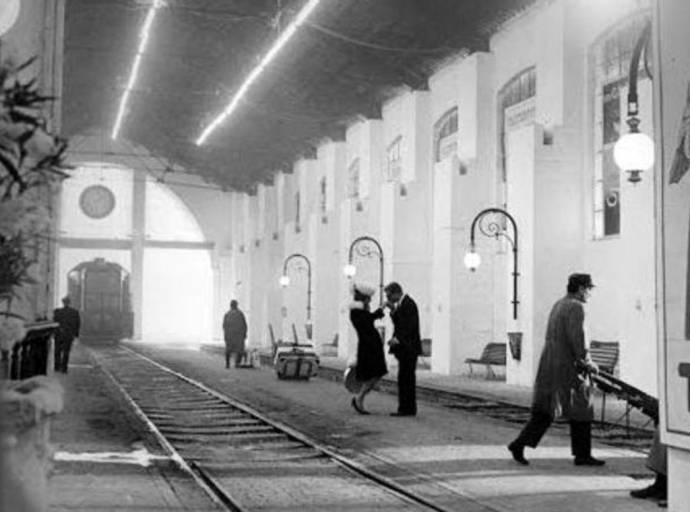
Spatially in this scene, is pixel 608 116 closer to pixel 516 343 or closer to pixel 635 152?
pixel 516 343

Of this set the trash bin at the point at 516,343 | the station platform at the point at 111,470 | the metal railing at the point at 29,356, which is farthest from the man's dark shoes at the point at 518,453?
the trash bin at the point at 516,343

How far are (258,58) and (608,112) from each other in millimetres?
11597

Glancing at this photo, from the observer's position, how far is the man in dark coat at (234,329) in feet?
87.2

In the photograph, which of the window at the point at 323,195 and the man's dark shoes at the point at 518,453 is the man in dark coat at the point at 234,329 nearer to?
the window at the point at 323,195

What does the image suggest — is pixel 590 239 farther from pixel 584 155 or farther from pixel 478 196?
pixel 478 196

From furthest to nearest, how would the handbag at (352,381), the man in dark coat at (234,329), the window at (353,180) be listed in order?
the window at (353,180), the man in dark coat at (234,329), the handbag at (352,381)

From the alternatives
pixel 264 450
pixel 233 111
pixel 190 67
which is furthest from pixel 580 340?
pixel 233 111

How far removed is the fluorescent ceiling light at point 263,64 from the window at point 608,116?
6.34 meters

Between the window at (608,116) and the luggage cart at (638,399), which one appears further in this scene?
the window at (608,116)

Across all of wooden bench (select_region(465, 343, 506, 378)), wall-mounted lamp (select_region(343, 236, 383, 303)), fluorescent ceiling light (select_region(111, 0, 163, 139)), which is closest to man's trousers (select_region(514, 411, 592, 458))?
wooden bench (select_region(465, 343, 506, 378))

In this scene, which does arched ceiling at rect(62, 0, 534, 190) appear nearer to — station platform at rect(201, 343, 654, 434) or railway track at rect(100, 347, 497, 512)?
station platform at rect(201, 343, 654, 434)

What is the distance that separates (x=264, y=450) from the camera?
12102 millimetres

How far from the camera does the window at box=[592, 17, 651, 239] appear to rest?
64.9 feet

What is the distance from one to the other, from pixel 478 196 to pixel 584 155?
13.0 feet
